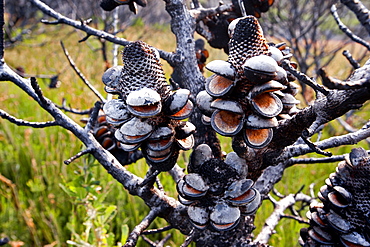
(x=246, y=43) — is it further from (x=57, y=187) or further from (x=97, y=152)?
(x=57, y=187)

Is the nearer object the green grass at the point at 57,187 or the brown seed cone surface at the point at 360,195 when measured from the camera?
the brown seed cone surface at the point at 360,195

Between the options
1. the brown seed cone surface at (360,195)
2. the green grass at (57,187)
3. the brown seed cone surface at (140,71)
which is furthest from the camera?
the green grass at (57,187)

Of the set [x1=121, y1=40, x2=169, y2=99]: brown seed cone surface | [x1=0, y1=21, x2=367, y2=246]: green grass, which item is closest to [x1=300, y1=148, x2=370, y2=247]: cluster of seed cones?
[x1=121, y1=40, x2=169, y2=99]: brown seed cone surface

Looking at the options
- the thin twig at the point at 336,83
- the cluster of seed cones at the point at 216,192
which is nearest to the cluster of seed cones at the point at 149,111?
the cluster of seed cones at the point at 216,192

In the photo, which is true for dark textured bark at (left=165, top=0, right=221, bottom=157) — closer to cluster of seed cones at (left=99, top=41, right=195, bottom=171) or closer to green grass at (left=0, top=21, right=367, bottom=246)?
cluster of seed cones at (left=99, top=41, right=195, bottom=171)

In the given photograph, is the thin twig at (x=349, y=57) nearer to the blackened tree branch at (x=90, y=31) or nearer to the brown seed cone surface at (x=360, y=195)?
the brown seed cone surface at (x=360, y=195)

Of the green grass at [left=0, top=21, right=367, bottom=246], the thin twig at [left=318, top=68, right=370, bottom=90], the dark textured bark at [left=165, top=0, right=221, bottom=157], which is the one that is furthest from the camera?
the green grass at [left=0, top=21, right=367, bottom=246]
